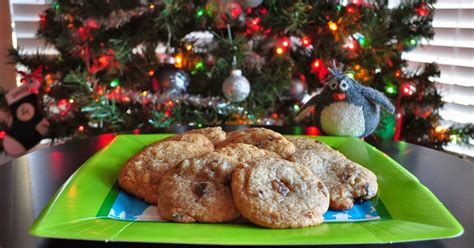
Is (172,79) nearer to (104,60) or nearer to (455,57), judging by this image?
(104,60)

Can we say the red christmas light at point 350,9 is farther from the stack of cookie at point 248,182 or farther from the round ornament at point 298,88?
the stack of cookie at point 248,182

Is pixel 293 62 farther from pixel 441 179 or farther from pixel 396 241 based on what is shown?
pixel 396 241

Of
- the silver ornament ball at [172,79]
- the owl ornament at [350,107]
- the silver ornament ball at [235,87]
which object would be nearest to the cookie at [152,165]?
the owl ornament at [350,107]

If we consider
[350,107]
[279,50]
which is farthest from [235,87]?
[350,107]

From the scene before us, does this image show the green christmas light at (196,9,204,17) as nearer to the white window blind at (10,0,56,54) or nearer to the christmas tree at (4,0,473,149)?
the christmas tree at (4,0,473,149)

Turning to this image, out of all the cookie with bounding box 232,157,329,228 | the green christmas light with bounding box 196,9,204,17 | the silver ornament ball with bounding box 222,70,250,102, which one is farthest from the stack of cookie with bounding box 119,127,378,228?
the green christmas light with bounding box 196,9,204,17
